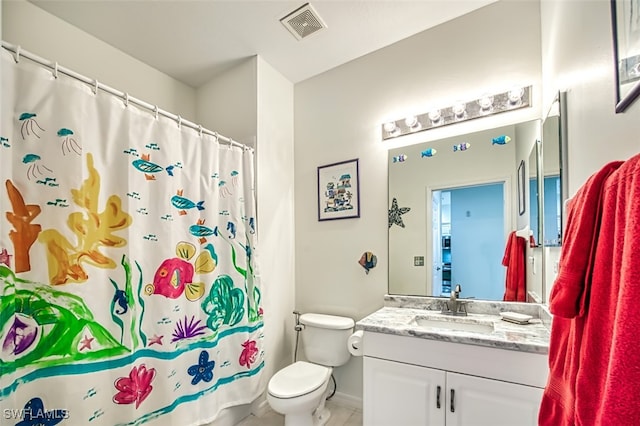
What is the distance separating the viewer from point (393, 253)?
2.12m

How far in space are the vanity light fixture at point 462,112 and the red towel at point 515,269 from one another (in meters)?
0.79

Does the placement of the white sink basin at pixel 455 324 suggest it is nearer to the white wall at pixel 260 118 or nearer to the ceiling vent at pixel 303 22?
the white wall at pixel 260 118

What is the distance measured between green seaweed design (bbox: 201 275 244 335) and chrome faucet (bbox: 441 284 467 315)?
1360mm

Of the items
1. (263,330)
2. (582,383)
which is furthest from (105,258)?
(582,383)

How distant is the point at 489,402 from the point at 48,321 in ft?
6.21

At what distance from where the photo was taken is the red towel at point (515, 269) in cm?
172

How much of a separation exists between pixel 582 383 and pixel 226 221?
5.95ft

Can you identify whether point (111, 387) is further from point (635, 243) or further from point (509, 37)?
point (509, 37)

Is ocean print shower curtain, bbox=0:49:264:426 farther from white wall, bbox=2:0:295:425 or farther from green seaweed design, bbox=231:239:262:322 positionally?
white wall, bbox=2:0:295:425

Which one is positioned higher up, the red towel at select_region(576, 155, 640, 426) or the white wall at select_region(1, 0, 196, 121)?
the white wall at select_region(1, 0, 196, 121)

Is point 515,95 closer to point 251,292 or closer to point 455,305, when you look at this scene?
point 455,305

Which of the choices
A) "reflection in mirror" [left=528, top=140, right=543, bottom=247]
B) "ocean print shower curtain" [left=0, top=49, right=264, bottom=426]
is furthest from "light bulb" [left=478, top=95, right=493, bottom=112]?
"ocean print shower curtain" [left=0, top=49, right=264, bottom=426]

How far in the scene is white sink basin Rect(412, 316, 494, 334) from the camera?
5.41ft

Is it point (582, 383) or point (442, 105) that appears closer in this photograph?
point (582, 383)
